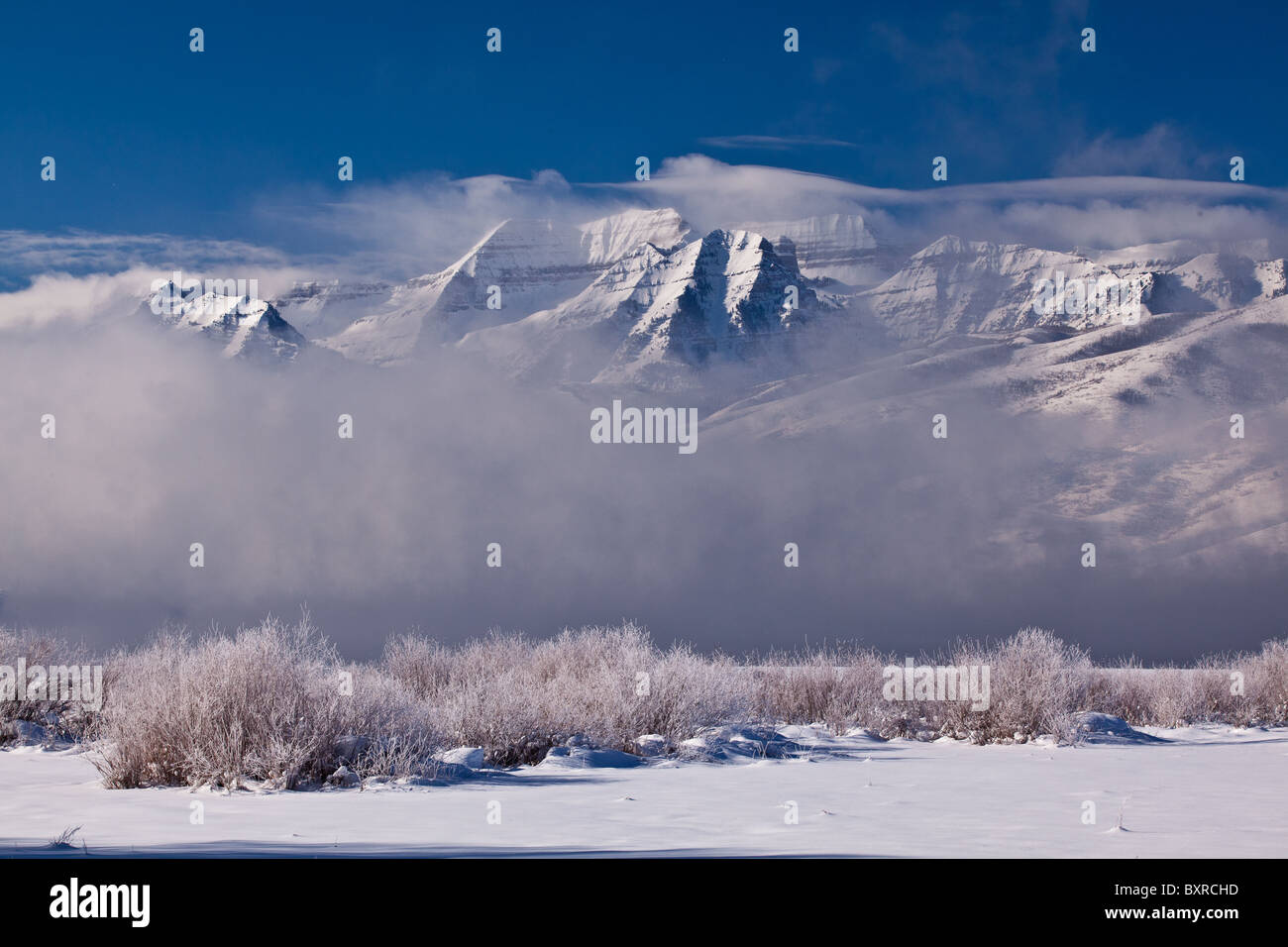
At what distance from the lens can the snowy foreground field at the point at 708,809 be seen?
7.58 metres

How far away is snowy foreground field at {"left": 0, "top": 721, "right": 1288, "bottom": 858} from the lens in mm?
7582

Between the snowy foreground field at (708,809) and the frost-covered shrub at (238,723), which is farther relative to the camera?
the frost-covered shrub at (238,723)

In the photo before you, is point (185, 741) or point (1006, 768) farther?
point (1006, 768)

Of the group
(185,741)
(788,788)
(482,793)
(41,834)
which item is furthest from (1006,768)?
(41,834)

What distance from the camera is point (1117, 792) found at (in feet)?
36.1

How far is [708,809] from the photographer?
9.68m

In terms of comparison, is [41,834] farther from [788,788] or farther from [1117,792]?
[1117,792]

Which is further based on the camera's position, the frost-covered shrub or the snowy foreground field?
the frost-covered shrub
